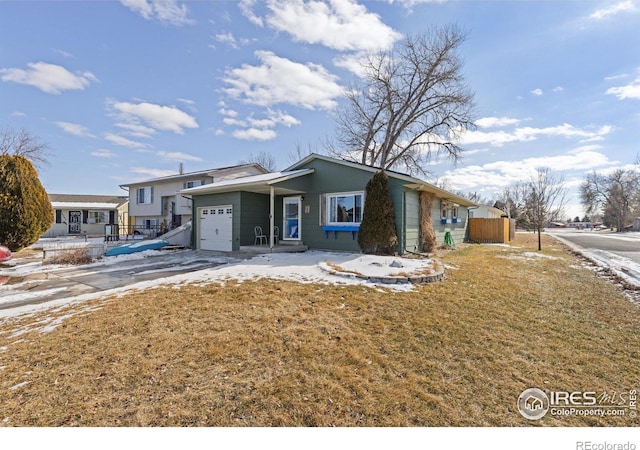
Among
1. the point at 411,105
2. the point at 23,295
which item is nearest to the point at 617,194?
the point at 411,105

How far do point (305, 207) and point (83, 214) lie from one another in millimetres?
28599

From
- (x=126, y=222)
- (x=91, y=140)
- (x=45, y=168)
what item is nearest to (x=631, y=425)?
(x=91, y=140)

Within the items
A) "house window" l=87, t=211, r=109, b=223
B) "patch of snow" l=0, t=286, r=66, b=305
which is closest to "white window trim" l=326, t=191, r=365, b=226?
"patch of snow" l=0, t=286, r=66, b=305

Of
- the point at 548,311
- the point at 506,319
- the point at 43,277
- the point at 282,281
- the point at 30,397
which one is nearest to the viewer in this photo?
the point at 30,397

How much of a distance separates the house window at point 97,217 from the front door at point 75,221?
0.73 m

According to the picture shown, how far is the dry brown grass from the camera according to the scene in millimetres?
2141

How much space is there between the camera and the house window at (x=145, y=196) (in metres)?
24.7

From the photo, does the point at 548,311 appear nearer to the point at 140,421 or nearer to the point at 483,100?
the point at 140,421

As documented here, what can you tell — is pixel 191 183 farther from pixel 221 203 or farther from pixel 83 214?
pixel 83 214

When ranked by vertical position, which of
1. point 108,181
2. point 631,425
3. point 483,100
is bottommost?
point 631,425

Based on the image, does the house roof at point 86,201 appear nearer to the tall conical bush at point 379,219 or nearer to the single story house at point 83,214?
the single story house at point 83,214

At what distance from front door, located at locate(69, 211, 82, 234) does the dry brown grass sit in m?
30.9

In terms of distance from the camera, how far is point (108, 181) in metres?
28.5

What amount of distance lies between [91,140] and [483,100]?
24.9 meters
